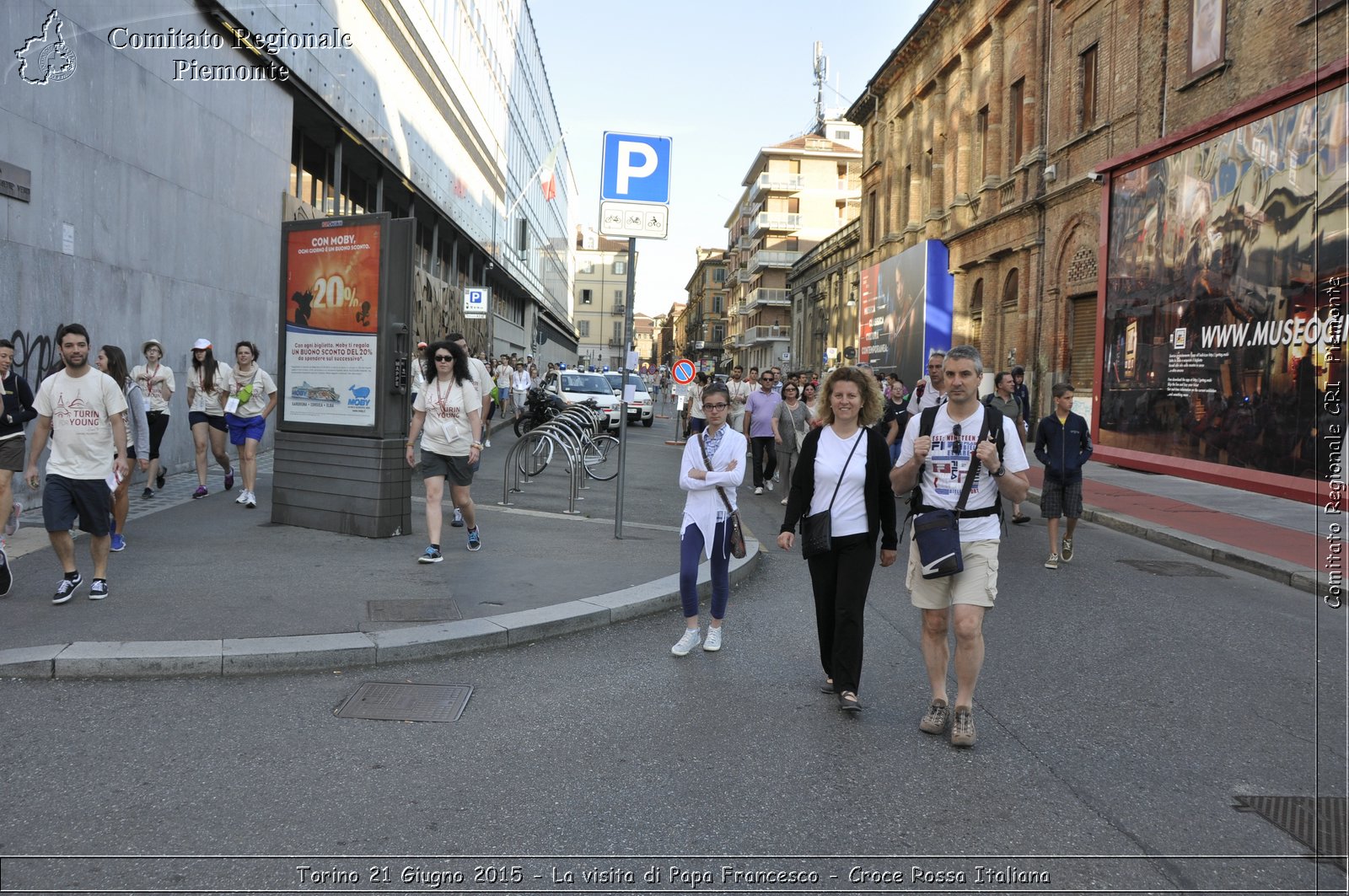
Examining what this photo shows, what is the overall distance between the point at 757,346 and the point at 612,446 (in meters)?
72.3

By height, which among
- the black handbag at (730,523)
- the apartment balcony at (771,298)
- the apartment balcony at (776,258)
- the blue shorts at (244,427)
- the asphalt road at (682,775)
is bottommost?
the asphalt road at (682,775)

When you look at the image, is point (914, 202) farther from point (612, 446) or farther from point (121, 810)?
point (121, 810)

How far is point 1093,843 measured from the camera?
11.8 feet

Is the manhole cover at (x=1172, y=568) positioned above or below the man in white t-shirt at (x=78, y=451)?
below

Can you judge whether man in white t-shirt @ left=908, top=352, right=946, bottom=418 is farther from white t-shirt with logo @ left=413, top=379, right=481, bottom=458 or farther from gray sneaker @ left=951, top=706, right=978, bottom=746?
white t-shirt with logo @ left=413, top=379, right=481, bottom=458

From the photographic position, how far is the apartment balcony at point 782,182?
81.8 metres

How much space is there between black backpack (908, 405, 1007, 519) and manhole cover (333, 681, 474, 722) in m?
2.33

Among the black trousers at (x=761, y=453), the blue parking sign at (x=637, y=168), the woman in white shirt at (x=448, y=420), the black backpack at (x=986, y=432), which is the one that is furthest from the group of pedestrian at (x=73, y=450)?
the black trousers at (x=761, y=453)

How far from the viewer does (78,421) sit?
6699 mm

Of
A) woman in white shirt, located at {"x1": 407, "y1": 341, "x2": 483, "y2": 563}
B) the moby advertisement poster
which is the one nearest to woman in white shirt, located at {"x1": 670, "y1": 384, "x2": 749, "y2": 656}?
woman in white shirt, located at {"x1": 407, "y1": 341, "x2": 483, "y2": 563}

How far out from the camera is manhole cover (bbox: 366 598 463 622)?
6.28 meters

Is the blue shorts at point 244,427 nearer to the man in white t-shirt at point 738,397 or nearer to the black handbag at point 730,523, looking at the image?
the black handbag at point 730,523

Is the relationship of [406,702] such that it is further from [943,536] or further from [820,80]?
[820,80]

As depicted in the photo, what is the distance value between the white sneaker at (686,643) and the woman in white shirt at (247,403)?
6.35 metres
